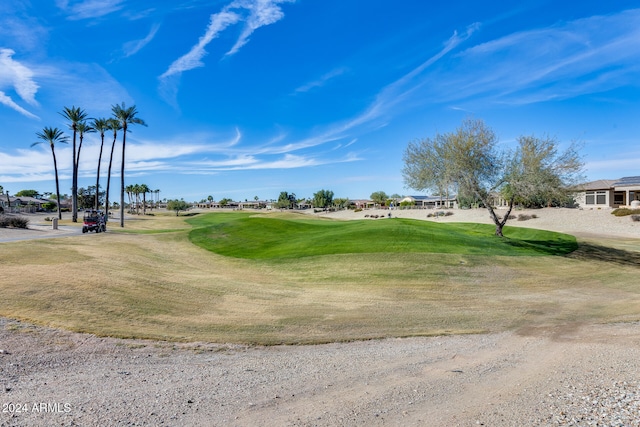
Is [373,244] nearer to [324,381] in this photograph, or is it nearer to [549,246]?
[549,246]

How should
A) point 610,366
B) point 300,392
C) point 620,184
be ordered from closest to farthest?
point 300,392, point 610,366, point 620,184

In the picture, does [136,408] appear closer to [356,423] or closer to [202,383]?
[202,383]

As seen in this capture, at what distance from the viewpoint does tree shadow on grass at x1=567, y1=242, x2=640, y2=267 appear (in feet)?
85.7

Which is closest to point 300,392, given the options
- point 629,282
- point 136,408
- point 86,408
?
point 136,408

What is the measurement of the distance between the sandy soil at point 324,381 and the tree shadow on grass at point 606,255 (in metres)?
18.3

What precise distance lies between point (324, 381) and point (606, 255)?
99.6ft

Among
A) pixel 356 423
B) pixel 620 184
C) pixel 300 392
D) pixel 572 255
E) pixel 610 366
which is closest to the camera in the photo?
pixel 356 423

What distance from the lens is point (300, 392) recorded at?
716cm

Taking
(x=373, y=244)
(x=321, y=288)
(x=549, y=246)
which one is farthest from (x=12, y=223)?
(x=549, y=246)

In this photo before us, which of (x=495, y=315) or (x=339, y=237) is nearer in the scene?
(x=495, y=315)

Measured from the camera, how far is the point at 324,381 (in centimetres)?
773

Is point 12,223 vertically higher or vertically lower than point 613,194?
lower

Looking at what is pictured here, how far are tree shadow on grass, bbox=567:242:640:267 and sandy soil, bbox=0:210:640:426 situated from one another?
1832 centimetres

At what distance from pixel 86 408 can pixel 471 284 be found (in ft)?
57.4
